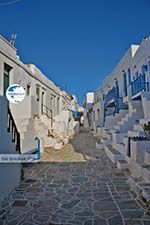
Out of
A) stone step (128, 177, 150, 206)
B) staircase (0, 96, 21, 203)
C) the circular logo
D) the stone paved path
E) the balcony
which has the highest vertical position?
the balcony

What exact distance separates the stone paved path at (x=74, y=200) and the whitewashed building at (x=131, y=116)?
70cm

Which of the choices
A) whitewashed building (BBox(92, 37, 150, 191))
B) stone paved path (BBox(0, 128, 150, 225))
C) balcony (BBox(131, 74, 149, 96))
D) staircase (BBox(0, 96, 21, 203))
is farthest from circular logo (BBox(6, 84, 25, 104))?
balcony (BBox(131, 74, 149, 96))

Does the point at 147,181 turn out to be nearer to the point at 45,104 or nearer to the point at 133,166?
the point at 133,166

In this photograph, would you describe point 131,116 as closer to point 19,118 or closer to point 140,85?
point 140,85

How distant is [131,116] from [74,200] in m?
7.23

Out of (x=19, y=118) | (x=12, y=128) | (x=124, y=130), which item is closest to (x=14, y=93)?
(x=12, y=128)

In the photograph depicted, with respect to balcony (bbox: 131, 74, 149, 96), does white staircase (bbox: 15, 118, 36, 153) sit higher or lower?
lower

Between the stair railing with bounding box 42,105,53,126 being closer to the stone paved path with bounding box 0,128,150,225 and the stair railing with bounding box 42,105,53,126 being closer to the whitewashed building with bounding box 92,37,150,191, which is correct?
the whitewashed building with bounding box 92,37,150,191

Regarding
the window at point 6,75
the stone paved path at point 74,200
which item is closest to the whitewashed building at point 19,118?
the window at point 6,75

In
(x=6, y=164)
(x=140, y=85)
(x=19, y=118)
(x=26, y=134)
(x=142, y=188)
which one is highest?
(x=140, y=85)

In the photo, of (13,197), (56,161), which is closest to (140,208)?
(13,197)

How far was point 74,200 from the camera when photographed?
17.0 feet

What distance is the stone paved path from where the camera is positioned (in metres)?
4.19

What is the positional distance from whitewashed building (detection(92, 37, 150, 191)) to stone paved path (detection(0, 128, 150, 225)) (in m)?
0.70
